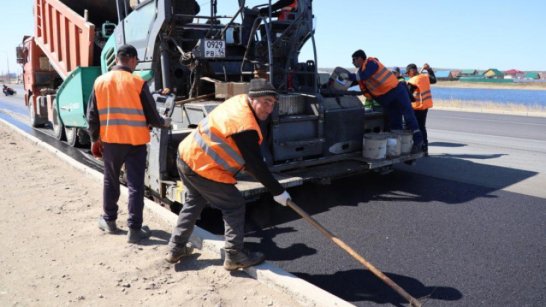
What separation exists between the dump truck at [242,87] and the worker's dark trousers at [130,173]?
1.41 feet

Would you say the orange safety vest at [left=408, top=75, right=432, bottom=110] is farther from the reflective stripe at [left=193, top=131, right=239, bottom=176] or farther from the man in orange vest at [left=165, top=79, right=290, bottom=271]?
the reflective stripe at [left=193, top=131, right=239, bottom=176]

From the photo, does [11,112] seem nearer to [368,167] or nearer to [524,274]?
[368,167]

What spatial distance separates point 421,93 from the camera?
7.88 m

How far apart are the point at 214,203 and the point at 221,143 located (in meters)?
0.48

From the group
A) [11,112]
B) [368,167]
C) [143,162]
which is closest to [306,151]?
[368,167]

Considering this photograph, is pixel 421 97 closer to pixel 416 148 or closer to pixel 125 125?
pixel 416 148

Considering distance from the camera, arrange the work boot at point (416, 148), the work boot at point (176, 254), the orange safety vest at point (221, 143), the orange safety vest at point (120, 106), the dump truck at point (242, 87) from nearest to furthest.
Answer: the orange safety vest at point (221, 143)
the work boot at point (176, 254)
the orange safety vest at point (120, 106)
the dump truck at point (242, 87)
the work boot at point (416, 148)

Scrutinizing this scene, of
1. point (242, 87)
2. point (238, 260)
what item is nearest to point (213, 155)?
point (238, 260)

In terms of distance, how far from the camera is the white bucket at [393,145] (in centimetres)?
577

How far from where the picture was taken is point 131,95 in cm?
379

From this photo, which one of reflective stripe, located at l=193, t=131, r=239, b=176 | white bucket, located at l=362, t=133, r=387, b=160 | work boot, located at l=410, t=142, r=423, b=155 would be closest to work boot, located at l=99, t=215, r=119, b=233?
reflective stripe, located at l=193, t=131, r=239, b=176

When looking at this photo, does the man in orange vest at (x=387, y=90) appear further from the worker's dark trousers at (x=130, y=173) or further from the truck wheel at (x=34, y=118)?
the truck wheel at (x=34, y=118)

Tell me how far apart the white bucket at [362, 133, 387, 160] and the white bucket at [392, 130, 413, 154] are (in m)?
0.38

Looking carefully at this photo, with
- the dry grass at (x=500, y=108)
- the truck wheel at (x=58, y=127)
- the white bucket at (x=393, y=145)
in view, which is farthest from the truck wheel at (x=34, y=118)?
the dry grass at (x=500, y=108)
